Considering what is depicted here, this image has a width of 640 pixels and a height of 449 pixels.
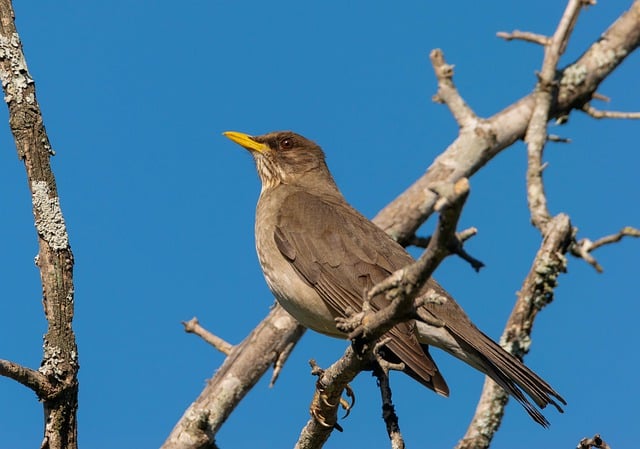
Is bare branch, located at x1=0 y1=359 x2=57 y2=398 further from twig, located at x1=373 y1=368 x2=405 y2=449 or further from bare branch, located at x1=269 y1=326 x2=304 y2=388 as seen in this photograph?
bare branch, located at x1=269 y1=326 x2=304 y2=388

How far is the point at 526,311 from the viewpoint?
20.4 feet

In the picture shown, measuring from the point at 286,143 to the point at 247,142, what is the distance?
341mm

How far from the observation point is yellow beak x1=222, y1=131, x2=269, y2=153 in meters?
8.18

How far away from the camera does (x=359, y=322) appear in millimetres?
4043

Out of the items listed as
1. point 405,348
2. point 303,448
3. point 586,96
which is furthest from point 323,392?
point 586,96

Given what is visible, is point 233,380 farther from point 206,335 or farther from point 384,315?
point 384,315

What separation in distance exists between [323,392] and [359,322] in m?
1.02

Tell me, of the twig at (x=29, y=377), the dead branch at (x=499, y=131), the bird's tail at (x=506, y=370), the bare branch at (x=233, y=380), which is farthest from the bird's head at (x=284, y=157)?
the twig at (x=29, y=377)

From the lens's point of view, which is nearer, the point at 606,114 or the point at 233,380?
the point at 606,114

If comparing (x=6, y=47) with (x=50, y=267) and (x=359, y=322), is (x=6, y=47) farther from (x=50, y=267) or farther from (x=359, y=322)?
(x=359, y=322)

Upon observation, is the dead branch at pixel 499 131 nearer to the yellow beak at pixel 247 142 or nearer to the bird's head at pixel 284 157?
the bird's head at pixel 284 157

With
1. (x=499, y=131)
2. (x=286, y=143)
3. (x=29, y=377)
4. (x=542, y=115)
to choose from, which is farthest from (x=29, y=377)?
(x=499, y=131)

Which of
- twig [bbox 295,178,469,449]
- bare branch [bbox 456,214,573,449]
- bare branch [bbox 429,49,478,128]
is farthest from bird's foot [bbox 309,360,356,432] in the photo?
bare branch [bbox 429,49,478,128]

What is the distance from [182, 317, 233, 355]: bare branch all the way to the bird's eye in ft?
5.61
